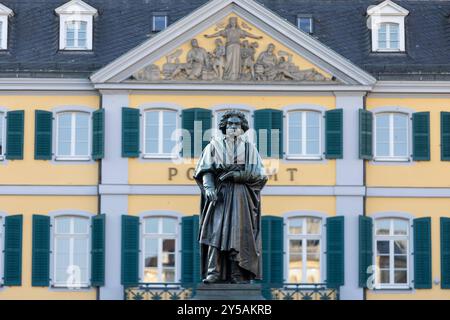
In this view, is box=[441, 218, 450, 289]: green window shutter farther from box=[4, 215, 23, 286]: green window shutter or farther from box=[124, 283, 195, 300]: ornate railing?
box=[4, 215, 23, 286]: green window shutter

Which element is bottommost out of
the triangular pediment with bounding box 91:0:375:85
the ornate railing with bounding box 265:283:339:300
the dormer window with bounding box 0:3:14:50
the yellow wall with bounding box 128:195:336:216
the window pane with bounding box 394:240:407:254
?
the ornate railing with bounding box 265:283:339:300

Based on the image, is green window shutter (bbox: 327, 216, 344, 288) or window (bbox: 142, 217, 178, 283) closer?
green window shutter (bbox: 327, 216, 344, 288)

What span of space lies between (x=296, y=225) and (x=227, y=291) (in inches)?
839

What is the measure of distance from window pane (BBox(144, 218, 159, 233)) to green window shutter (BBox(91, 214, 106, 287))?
3.54 ft

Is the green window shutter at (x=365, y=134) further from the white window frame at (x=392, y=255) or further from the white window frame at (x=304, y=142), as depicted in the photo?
the white window frame at (x=392, y=255)

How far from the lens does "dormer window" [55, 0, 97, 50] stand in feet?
128

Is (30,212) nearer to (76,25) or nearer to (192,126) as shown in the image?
(192,126)

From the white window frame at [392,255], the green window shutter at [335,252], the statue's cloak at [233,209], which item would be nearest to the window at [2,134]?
the green window shutter at [335,252]

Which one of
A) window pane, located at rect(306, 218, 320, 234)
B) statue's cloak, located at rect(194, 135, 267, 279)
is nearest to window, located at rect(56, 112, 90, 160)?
window pane, located at rect(306, 218, 320, 234)

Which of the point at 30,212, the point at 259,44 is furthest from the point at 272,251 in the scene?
the point at 30,212

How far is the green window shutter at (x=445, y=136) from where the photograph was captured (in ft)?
125

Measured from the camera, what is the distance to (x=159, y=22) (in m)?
39.6

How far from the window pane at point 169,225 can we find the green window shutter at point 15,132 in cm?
400
